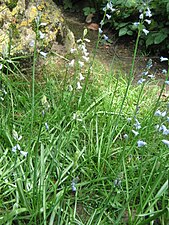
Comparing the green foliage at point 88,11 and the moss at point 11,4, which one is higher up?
the moss at point 11,4

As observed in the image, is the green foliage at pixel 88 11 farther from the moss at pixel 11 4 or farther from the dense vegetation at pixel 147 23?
the moss at pixel 11 4

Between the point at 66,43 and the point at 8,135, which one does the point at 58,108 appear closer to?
the point at 8,135

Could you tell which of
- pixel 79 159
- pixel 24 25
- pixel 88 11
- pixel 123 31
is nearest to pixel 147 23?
pixel 123 31

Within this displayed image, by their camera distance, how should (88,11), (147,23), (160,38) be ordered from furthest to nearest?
(88,11), (147,23), (160,38)

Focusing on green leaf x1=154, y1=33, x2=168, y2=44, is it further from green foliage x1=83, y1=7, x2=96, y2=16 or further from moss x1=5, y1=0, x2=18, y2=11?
moss x1=5, y1=0, x2=18, y2=11

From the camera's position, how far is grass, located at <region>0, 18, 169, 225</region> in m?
2.21

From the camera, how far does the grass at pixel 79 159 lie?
221 cm

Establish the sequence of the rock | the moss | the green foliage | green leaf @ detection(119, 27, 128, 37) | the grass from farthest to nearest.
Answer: the green foliage
green leaf @ detection(119, 27, 128, 37)
the moss
the rock
the grass

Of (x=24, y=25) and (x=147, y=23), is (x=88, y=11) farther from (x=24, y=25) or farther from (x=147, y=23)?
(x=24, y=25)

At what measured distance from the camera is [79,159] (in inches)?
108

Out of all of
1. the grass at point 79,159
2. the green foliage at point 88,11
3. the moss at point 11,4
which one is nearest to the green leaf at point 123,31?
the green foliage at point 88,11

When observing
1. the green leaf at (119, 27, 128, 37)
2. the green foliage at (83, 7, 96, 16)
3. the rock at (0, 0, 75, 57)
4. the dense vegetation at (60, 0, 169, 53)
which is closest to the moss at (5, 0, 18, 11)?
the rock at (0, 0, 75, 57)

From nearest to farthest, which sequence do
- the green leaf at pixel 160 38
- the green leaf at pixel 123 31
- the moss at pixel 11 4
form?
the moss at pixel 11 4 → the green leaf at pixel 160 38 → the green leaf at pixel 123 31

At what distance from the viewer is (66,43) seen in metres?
4.16
